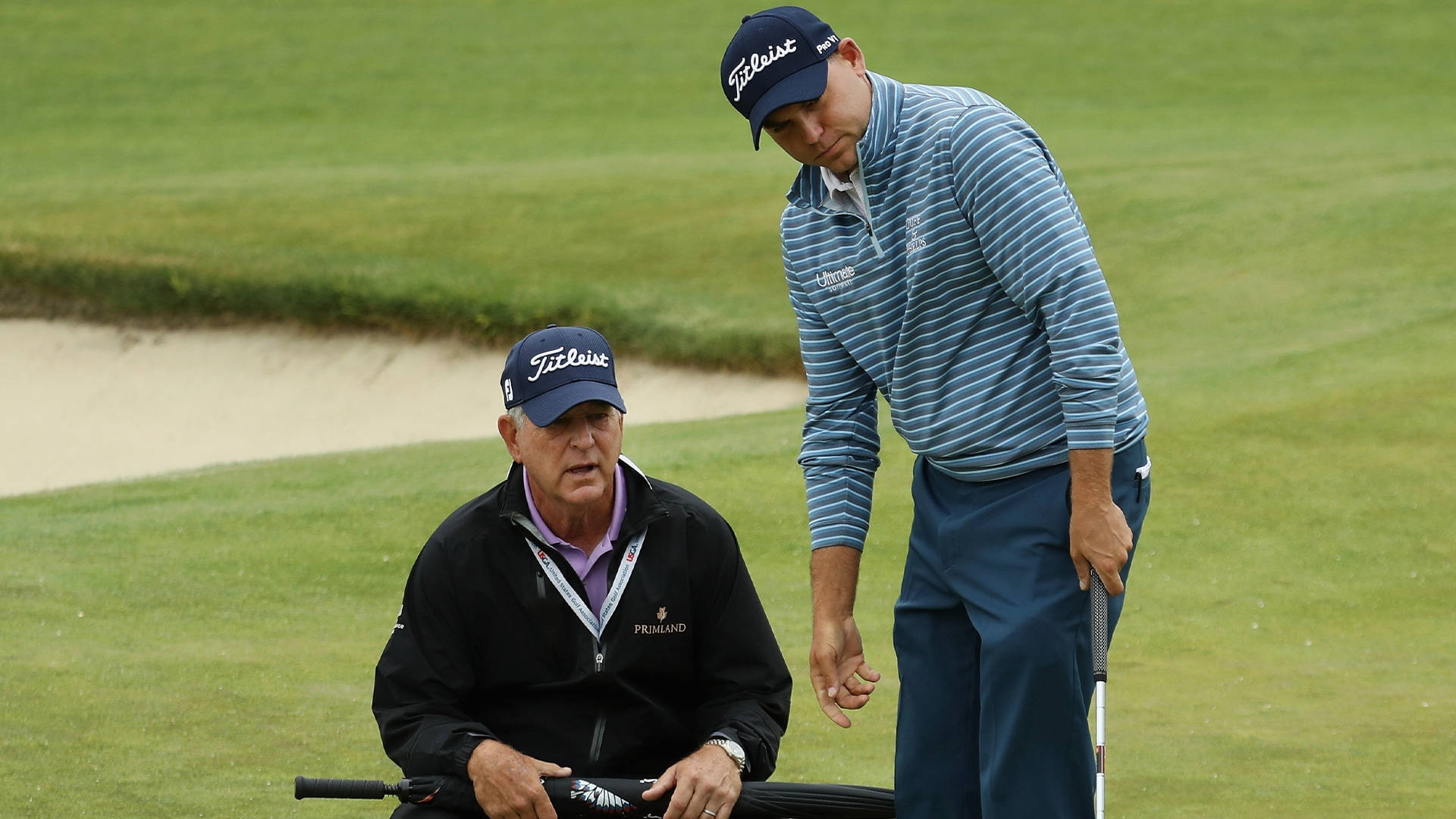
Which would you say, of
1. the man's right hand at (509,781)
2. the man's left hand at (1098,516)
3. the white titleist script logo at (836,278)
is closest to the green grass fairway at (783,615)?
the man's right hand at (509,781)

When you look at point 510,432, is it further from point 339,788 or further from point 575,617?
point 339,788

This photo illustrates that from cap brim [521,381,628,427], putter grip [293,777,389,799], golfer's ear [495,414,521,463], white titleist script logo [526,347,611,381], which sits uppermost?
white titleist script logo [526,347,611,381]

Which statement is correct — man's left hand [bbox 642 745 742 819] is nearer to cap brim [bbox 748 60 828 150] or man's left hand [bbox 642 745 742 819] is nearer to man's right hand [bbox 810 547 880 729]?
man's right hand [bbox 810 547 880 729]

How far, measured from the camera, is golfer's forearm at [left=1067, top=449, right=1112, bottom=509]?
3746 millimetres

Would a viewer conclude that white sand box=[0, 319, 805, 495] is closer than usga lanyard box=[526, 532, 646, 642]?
No

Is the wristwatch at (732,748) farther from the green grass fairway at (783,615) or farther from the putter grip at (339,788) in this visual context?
the green grass fairway at (783,615)

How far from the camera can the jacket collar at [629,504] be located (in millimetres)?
4387

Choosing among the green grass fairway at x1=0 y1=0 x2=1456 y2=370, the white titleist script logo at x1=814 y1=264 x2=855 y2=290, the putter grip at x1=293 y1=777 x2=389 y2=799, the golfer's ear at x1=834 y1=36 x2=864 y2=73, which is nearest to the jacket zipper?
the putter grip at x1=293 y1=777 x2=389 y2=799

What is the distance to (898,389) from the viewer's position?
13.5 ft

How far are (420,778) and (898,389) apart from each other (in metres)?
Result: 1.34

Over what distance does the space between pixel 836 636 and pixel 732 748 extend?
13.9 inches

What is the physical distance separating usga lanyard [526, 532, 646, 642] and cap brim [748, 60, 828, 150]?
1104 millimetres

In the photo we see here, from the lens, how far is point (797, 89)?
153 inches

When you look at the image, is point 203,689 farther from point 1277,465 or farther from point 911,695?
point 1277,465
